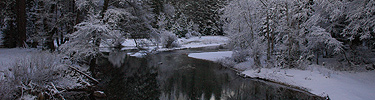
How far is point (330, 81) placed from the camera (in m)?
9.90

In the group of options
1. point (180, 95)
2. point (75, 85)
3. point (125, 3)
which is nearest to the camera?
point (75, 85)

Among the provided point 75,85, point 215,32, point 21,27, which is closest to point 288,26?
point 75,85

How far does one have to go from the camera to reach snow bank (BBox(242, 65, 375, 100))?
820 cm

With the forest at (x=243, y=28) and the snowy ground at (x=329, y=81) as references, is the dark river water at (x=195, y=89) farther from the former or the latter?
the forest at (x=243, y=28)

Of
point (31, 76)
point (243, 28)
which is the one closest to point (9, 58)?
point (31, 76)

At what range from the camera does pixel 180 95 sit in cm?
920

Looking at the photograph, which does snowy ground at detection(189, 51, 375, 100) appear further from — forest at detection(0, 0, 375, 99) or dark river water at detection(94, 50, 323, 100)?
forest at detection(0, 0, 375, 99)

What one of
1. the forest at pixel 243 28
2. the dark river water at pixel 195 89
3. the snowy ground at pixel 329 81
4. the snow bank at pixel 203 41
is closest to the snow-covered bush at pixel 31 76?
the forest at pixel 243 28

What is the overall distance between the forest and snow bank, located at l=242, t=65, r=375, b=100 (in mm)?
1203

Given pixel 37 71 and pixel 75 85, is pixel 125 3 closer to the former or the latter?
pixel 75 85

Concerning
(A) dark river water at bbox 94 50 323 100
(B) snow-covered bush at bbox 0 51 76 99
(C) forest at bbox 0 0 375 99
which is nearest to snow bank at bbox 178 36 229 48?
(C) forest at bbox 0 0 375 99

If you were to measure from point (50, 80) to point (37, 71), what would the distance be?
0.64 meters

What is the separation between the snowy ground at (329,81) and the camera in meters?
8.20

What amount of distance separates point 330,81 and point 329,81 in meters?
0.04
